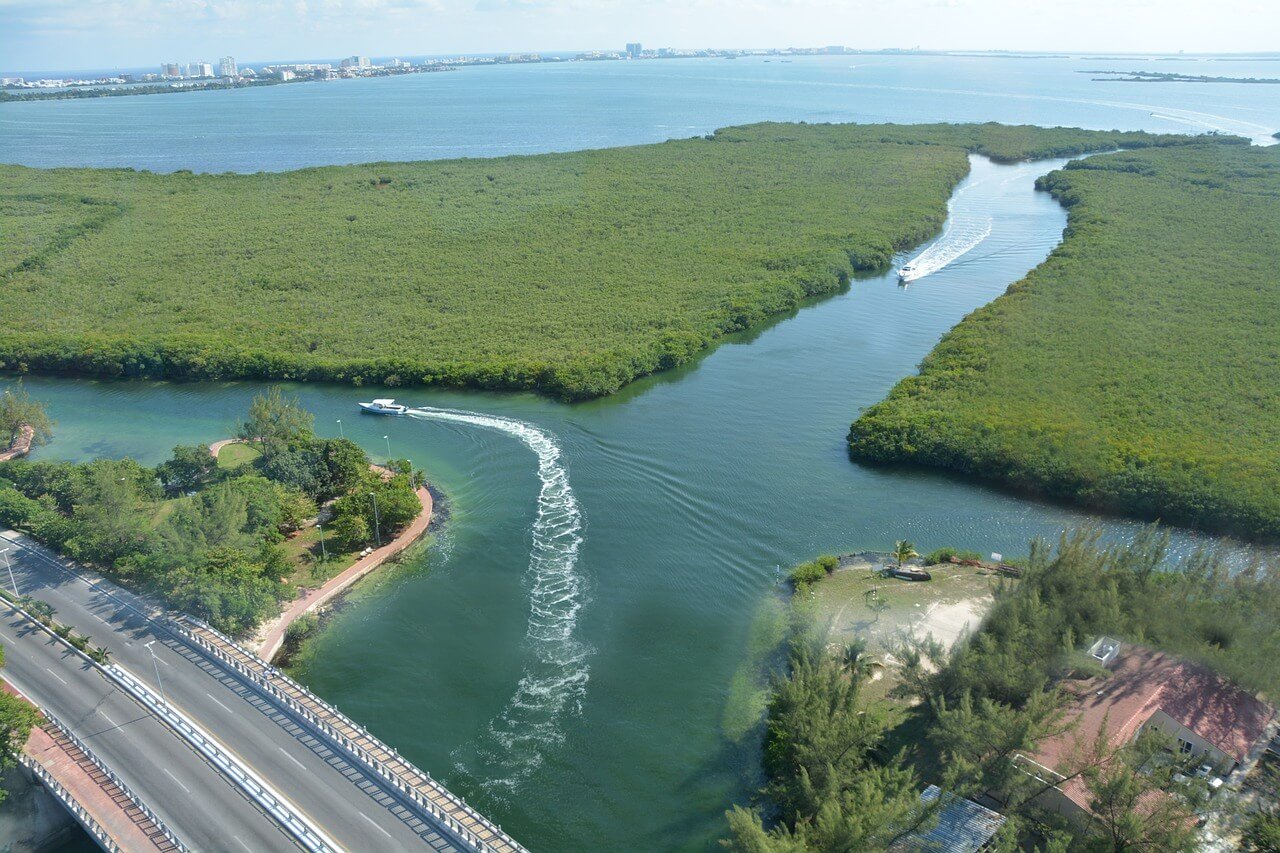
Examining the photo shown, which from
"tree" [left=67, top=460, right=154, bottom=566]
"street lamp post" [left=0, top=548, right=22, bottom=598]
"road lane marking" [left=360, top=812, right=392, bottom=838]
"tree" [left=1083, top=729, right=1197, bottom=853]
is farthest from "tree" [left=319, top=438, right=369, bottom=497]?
"tree" [left=1083, top=729, right=1197, bottom=853]

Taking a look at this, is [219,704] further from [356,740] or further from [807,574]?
[807,574]

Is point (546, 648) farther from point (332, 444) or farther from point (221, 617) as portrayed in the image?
point (332, 444)

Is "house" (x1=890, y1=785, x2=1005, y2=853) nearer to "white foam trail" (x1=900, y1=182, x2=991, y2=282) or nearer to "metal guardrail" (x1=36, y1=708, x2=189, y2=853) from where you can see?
"metal guardrail" (x1=36, y1=708, x2=189, y2=853)

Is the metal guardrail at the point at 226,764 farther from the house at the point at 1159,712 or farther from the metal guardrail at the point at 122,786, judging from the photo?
the house at the point at 1159,712

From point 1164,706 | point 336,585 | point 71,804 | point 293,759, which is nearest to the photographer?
point 71,804

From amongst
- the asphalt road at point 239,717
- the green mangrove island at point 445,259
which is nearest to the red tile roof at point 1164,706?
the asphalt road at point 239,717

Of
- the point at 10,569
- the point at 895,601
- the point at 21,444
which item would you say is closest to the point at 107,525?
the point at 10,569

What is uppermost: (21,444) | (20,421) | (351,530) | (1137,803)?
(20,421)
